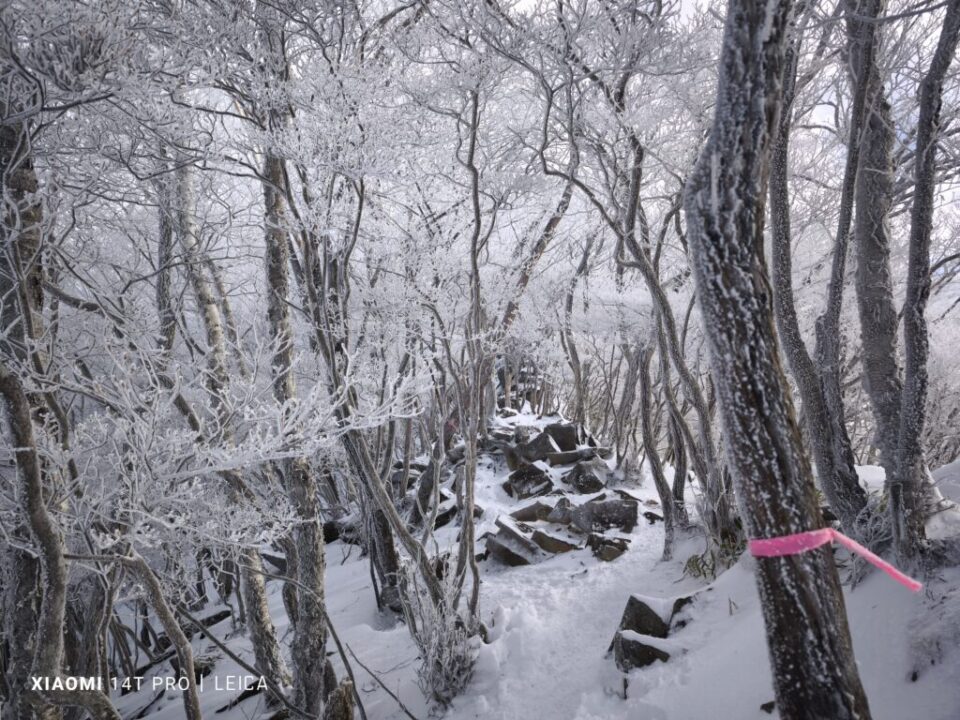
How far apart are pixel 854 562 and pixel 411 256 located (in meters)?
5.02

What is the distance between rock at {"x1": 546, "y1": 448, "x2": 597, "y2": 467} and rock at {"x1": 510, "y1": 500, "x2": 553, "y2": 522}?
4.95 ft

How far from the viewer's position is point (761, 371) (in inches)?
69.6

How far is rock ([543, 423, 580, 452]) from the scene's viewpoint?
9344 millimetres

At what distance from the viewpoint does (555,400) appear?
18531 millimetres

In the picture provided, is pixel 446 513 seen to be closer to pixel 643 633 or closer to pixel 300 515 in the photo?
pixel 300 515

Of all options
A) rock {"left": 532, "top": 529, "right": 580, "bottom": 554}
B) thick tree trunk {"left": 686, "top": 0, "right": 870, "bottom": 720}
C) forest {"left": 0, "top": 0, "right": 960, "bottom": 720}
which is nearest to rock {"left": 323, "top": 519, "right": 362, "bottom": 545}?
forest {"left": 0, "top": 0, "right": 960, "bottom": 720}

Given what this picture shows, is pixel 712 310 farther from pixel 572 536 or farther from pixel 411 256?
pixel 572 536

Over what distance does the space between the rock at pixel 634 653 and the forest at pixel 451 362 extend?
3cm

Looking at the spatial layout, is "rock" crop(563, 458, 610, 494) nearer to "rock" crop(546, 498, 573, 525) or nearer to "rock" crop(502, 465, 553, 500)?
"rock" crop(502, 465, 553, 500)

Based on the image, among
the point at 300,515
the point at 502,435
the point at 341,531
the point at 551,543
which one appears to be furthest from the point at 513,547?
the point at 341,531

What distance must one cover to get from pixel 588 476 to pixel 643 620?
412 cm

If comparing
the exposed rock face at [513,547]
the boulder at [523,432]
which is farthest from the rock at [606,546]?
the boulder at [523,432]

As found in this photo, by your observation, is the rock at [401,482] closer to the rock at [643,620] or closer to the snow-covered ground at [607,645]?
the snow-covered ground at [607,645]

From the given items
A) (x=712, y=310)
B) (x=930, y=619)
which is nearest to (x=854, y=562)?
(x=930, y=619)
